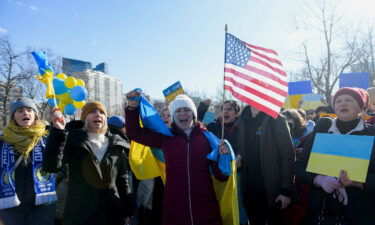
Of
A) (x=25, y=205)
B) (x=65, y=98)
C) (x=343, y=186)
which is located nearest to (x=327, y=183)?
(x=343, y=186)

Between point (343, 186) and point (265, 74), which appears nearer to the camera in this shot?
point (343, 186)

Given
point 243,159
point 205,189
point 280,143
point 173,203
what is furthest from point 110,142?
point 280,143

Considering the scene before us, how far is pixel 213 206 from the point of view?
8.87ft

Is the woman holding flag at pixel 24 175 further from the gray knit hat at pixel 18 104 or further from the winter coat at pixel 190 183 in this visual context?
the winter coat at pixel 190 183

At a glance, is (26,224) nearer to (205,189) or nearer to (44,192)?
(44,192)

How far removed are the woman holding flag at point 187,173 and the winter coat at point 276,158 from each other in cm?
68

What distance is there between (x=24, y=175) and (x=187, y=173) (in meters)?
1.85

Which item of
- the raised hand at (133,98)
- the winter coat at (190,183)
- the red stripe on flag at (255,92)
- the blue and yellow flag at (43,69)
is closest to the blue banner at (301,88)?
the red stripe on flag at (255,92)

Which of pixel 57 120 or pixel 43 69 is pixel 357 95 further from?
pixel 43 69

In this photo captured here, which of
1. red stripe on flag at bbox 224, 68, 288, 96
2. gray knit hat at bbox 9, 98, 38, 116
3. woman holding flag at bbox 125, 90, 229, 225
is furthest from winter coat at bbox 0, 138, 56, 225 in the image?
red stripe on flag at bbox 224, 68, 288, 96

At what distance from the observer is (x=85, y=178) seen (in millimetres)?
2809

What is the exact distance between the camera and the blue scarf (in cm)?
282

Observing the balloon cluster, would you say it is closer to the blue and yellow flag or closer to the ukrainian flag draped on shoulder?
→ the blue and yellow flag

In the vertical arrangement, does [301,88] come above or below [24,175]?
above
